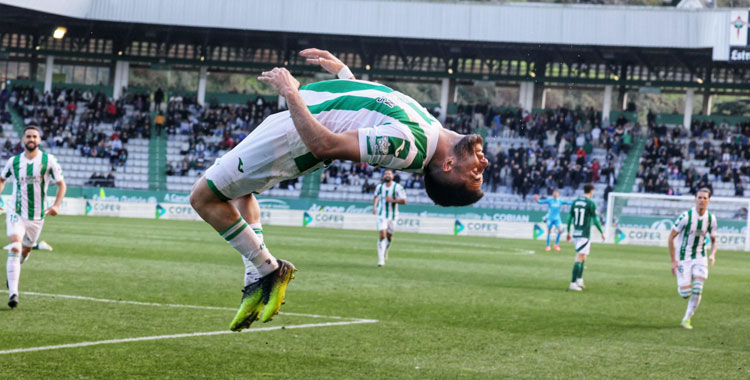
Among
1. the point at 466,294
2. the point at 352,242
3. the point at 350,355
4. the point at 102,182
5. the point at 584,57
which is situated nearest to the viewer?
the point at 350,355

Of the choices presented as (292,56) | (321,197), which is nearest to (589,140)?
(321,197)

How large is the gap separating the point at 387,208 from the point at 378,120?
634 inches

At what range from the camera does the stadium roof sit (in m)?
44.3

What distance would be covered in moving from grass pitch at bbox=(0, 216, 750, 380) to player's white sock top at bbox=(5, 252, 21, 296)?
0.26 meters

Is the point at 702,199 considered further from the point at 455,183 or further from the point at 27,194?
the point at 27,194

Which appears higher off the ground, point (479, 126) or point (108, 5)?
point (108, 5)

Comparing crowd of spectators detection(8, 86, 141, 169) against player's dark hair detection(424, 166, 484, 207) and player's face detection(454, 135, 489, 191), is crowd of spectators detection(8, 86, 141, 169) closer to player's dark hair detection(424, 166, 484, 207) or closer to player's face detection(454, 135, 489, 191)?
player's dark hair detection(424, 166, 484, 207)

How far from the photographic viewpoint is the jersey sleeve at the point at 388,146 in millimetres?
4945

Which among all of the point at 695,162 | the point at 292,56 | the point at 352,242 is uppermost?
the point at 292,56

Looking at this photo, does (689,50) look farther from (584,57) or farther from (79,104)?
(79,104)

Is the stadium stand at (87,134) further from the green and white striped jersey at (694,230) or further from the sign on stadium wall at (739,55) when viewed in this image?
the green and white striped jersey at (694,230)

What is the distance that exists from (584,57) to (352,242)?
960 inches

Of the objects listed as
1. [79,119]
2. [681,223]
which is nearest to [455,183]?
[681,223]

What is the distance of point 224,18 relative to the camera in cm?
4550
